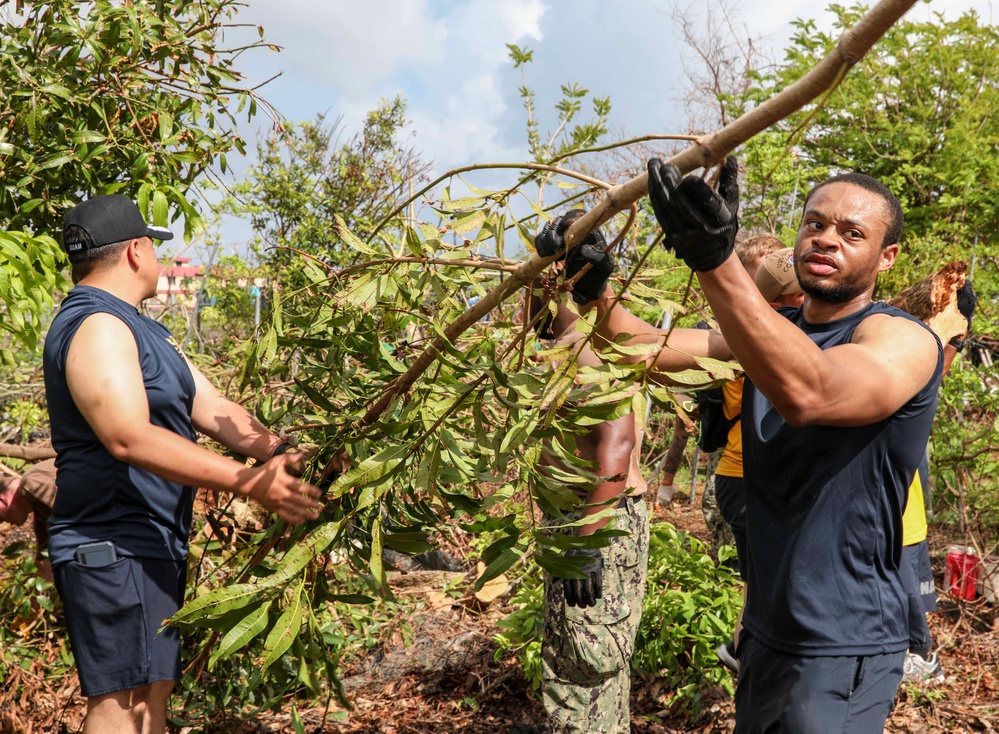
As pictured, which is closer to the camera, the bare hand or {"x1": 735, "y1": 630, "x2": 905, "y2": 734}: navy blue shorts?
{"x1": 735, "y1": 630, "x2": 905, "y2": 734}: navy blue shorts

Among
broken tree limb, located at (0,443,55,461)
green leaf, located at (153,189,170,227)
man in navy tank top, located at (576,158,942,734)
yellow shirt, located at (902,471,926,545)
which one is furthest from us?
broken tree limb, located at (0,443,55,461)

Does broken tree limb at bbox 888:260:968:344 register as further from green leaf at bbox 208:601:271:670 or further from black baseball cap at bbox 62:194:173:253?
black baseball cap at bbox 62:194:173:253

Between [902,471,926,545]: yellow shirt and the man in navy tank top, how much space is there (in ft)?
3.31

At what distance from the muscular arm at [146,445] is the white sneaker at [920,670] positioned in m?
3.48

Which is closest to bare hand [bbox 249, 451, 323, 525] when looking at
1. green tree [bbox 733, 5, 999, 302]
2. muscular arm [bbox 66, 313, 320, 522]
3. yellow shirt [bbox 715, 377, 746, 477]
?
muscular arm [bbox 66, 313, 320, 522]

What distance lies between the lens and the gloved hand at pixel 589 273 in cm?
229

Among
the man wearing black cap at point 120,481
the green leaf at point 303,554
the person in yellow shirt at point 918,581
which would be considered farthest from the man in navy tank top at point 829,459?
the man wearing black cap at point 120,481

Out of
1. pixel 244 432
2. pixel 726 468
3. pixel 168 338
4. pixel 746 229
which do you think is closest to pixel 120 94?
pixel 168 338

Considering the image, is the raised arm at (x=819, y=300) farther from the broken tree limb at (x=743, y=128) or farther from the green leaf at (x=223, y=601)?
the green leaf at (x=223, y=601)

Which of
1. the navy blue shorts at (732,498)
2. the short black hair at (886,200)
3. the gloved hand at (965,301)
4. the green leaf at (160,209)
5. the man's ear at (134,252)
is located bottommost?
the navy blue shorts at (732,498)

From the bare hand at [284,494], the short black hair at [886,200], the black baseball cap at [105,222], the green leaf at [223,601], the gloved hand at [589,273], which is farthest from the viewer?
the black baseball cap at [105,222]

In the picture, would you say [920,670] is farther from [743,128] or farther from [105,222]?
[105,222]

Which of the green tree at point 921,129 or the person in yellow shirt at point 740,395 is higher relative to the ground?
the green tree at point 921,129

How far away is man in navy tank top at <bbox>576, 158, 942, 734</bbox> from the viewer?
1.62m
